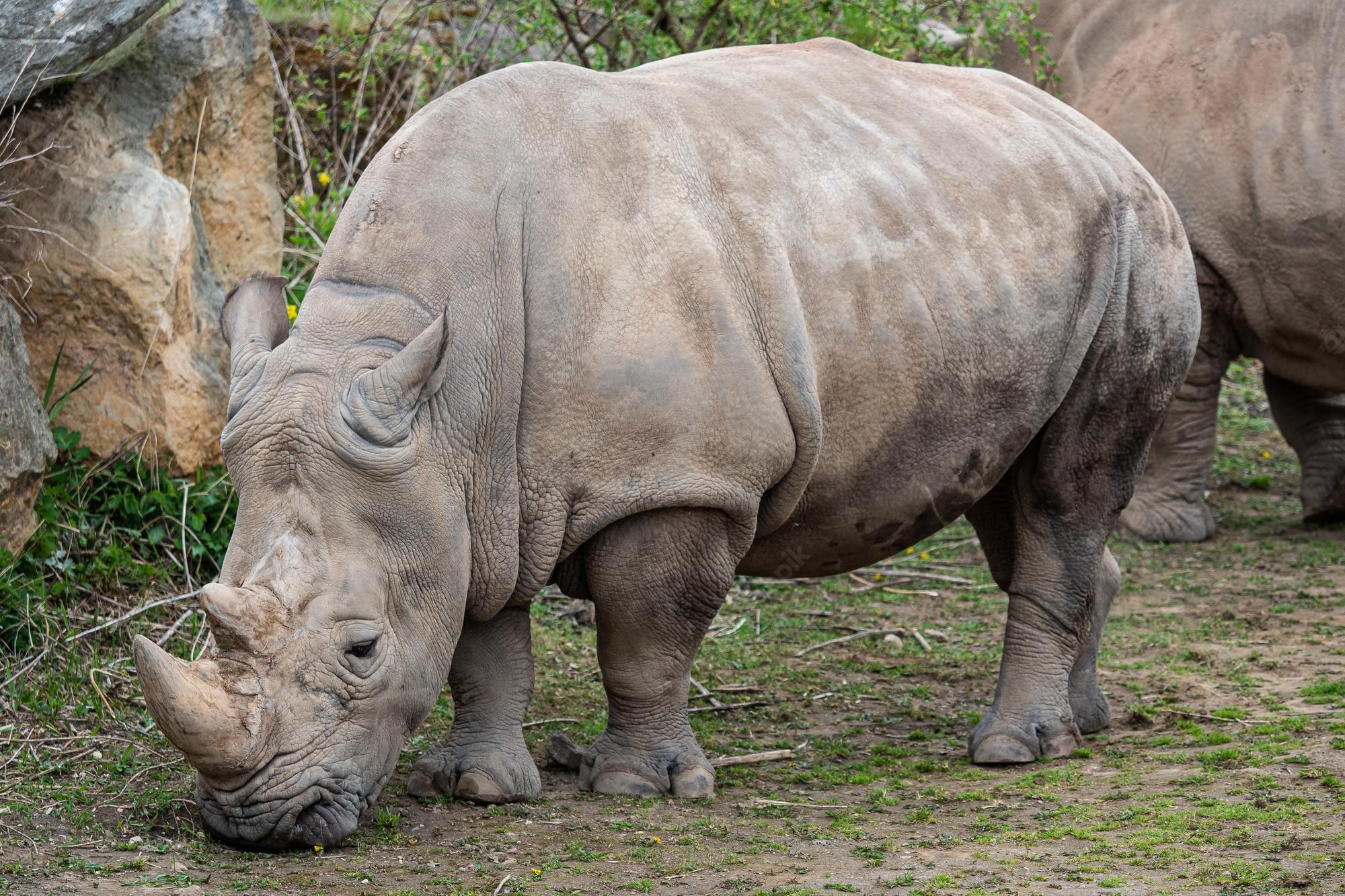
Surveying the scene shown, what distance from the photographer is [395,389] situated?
4141mm

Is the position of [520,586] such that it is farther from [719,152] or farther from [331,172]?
A: [331,172]

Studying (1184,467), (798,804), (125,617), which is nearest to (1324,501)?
(1184,467)

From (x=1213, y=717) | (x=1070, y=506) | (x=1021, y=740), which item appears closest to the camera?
(x=1021, y=740)

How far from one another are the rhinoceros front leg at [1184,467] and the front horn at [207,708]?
5802 mm

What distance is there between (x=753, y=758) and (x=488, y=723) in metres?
0.93

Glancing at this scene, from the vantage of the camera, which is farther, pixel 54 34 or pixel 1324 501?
pixel 1324 501

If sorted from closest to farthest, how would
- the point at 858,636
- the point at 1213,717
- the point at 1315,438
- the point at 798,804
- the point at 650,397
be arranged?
the point at 650,397
the point at 798,804
the point at 1213,717
the point at 858,636
the point at 1315,438

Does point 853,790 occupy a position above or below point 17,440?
below

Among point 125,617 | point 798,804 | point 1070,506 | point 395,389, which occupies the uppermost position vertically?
point 395,389

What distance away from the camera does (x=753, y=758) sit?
17.5 feet

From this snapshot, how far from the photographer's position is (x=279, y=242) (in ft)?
23.5

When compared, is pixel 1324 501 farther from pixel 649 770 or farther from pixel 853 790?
pixel 649 770

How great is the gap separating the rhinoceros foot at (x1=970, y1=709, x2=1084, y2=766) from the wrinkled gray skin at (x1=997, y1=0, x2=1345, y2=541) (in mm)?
3457

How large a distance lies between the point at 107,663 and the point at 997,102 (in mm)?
3304
